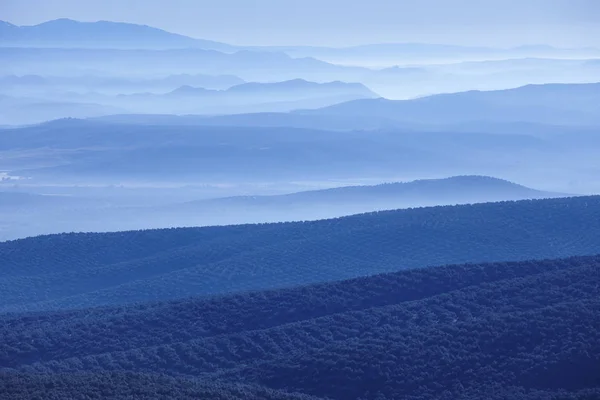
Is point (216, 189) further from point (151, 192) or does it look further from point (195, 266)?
point (195, 266)

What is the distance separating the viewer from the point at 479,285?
19156 mm

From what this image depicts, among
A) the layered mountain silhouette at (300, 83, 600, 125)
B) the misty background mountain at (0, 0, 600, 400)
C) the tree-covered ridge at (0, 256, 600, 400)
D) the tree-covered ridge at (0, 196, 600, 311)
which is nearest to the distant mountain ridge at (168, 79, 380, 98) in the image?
the layered mountain silhouette at (300, 83, 600, 125)

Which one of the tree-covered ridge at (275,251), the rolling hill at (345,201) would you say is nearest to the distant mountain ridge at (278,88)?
the rolling hill at (345,201)

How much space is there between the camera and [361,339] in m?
16.2

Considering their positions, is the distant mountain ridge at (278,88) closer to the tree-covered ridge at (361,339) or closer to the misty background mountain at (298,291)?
the misty background mountain at (298,291)

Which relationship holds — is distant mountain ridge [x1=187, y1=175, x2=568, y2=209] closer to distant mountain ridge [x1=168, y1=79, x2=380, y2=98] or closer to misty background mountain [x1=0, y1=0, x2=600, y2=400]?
misty background mountain [x1=0, y1=0, x2=600, y2=400]

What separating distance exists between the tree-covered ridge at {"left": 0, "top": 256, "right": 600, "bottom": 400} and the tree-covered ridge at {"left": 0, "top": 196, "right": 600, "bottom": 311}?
305 inches

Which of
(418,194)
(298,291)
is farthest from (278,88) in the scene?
(298,291)

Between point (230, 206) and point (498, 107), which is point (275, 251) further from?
point (498, 107)

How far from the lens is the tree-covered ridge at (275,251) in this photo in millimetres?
29172

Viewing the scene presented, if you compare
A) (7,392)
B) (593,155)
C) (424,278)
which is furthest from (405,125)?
(7,392)

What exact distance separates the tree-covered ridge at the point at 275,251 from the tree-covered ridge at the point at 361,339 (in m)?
7.75

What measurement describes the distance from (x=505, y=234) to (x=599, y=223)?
299 centimetres

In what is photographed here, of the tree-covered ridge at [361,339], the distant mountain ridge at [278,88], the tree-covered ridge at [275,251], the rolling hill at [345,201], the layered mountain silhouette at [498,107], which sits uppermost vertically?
the distant mountain ridge at [278,88]
